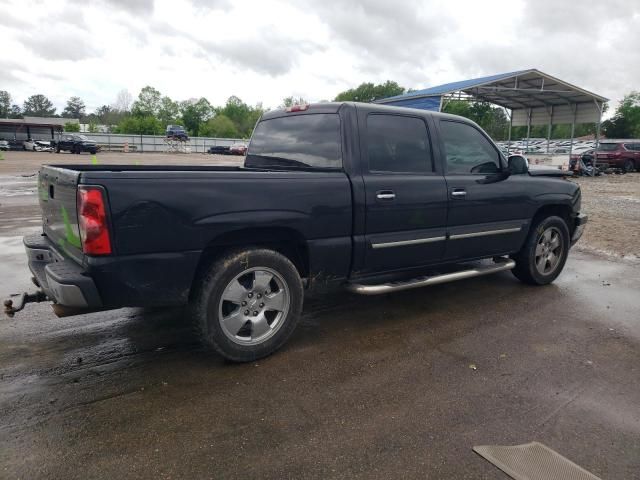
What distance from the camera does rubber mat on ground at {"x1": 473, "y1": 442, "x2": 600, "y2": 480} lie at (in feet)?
7.91

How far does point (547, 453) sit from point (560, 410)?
53 cm

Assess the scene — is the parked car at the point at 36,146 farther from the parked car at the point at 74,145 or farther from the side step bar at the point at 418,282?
the side step bar at the point at 418,282

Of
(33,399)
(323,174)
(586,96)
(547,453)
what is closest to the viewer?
(547,453)

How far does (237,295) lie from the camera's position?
136 inches

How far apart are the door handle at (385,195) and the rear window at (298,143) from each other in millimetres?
403

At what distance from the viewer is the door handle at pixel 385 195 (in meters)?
3.95

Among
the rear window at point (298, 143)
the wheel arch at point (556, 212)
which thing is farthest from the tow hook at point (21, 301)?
the wheel arch at point (556, 212)

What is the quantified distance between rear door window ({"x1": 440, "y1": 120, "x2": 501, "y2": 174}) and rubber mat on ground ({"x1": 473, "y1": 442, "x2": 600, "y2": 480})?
8.70 ft

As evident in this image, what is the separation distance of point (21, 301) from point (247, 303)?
1569 mm

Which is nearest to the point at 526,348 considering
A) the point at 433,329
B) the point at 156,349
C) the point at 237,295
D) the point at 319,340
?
the point at 433,329

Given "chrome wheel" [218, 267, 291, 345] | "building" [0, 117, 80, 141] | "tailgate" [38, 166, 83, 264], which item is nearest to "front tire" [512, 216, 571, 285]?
"chrome wheel" [218, 267, 291, 345]

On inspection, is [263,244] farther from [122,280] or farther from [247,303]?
[122,280]

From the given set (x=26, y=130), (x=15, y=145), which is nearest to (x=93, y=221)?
(x=15, y=145)

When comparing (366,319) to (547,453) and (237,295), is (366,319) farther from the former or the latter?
(547,453)
